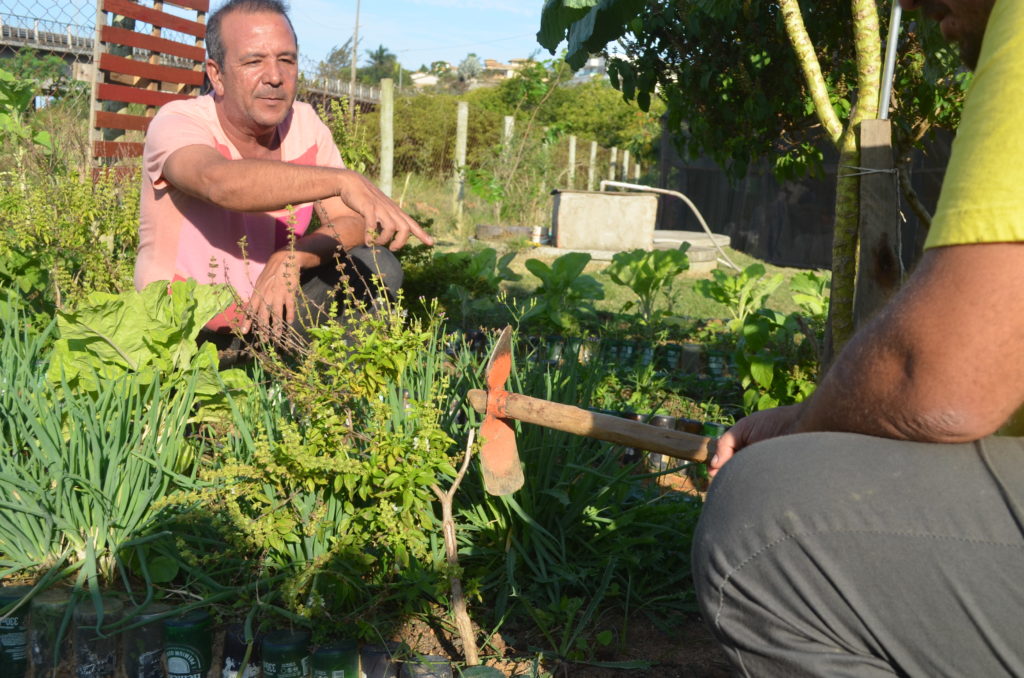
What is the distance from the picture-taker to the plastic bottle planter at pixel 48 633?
83.0 inches

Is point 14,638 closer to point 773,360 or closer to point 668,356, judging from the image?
point 773,360

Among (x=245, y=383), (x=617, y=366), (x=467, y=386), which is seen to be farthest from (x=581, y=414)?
(x=617, y=366)

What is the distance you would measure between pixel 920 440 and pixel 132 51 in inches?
283

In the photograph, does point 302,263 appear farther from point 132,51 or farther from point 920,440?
point 132,51

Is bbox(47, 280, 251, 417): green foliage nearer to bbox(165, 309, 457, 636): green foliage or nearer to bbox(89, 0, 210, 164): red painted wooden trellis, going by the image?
bbox(165, 309, 457, 636): green foliage

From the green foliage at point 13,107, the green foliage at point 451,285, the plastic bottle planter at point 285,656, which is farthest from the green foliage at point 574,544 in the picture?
the green foliage at point 13,107

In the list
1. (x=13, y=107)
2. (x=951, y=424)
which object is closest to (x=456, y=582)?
(x=951, y=424)

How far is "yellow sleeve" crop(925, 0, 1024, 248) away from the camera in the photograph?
3.53 ft

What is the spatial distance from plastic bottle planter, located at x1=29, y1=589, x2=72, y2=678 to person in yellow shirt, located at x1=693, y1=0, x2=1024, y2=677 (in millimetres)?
1491

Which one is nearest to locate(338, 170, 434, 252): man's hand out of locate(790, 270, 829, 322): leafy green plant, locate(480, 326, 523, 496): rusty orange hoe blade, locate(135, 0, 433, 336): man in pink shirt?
locate(480, 326, 523, 496): rusty orange hoe blade

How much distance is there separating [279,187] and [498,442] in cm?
102

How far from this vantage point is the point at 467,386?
2.78 m

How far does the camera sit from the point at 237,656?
2.04 meters

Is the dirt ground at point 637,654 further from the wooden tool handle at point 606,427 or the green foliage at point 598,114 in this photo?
the green foliage at point 598,114
